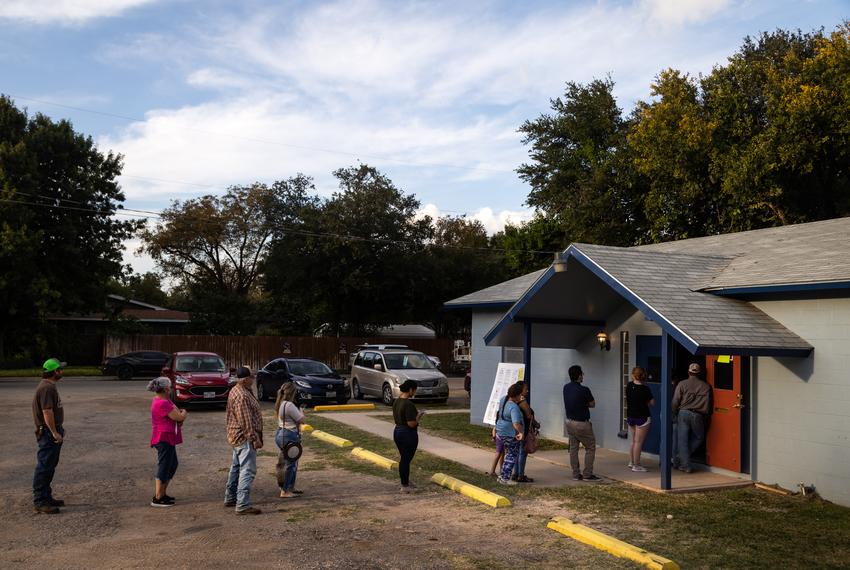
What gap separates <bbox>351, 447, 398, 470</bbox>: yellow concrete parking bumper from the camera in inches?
495

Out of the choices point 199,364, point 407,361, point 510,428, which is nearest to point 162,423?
point 510,428

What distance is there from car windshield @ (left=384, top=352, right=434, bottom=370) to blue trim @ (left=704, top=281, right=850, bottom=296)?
1404 cm

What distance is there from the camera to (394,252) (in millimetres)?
45688

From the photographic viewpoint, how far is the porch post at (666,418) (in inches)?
418

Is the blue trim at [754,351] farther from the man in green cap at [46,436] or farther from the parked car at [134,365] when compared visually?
the parked car at [134,365]

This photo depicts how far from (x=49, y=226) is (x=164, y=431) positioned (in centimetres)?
3265

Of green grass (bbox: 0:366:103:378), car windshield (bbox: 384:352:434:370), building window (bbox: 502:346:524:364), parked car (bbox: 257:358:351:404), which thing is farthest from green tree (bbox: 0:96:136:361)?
building window (bbox: 502:346:524:364)

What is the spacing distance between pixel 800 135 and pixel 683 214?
20.7ft

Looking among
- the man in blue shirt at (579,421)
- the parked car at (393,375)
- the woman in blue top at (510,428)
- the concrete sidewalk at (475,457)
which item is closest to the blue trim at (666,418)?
the man in blue shirt at (579,421)

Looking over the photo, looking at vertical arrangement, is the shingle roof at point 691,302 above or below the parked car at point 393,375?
above

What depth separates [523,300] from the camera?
13.5 metres

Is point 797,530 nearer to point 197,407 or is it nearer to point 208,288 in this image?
point 197,407

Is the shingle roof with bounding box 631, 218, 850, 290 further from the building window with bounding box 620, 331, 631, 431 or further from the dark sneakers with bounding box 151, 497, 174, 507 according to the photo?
the dark sneakers with bounding box 151, 497, 174, 507

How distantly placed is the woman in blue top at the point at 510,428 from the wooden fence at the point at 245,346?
3092 centimetres
